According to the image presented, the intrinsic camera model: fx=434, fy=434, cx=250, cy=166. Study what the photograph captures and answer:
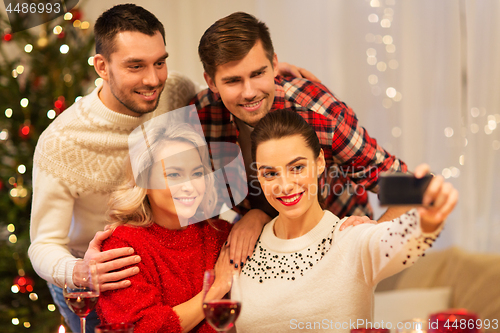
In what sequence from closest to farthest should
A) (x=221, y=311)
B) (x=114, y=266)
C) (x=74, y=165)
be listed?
(x=221, y=311) < (x=114, y=266) < (x=74, y=165)

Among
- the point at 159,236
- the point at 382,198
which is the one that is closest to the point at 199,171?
the point at 159,236

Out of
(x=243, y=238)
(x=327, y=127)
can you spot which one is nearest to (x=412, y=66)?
(x=327, y=127)

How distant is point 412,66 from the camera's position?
106 inches

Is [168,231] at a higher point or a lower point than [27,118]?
lower

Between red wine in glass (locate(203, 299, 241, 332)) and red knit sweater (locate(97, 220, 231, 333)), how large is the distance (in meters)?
0.36

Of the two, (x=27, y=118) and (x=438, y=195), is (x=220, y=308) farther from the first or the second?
(x=27, y=118)

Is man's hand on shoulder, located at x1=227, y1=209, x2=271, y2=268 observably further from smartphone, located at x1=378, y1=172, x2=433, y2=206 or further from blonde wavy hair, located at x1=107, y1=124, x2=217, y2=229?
smartphone, located at x1=378, y1=172, x2=433, y2=206

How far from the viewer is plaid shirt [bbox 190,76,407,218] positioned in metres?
1.88

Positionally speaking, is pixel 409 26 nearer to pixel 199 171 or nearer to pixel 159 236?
pixel 199 171

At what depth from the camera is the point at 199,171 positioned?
161 centimetres

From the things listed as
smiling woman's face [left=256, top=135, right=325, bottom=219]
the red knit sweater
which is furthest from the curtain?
the red knit sweater

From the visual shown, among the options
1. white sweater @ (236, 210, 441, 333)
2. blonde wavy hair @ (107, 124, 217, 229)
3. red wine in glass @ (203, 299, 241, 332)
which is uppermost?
blonde wavy hair @ (107, 124, 217, 229)

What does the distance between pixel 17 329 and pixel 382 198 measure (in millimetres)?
2961

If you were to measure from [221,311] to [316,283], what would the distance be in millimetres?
444
